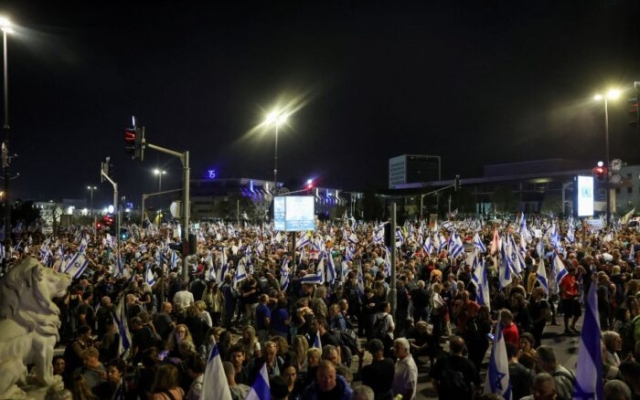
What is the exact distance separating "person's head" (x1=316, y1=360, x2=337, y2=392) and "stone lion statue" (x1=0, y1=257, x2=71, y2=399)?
9.04ft

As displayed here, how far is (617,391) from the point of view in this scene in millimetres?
4441

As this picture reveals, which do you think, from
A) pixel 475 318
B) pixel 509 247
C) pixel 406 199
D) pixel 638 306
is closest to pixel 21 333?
pixel 475 318

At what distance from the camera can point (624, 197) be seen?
90750 mm

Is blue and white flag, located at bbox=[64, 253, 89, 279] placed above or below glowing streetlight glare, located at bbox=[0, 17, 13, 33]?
below

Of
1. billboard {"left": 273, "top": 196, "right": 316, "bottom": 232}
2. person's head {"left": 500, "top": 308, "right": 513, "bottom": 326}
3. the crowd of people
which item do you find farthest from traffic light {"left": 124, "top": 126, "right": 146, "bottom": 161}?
person's head {"left": 500, "top": 308, "right": 513, "bottom": 326}

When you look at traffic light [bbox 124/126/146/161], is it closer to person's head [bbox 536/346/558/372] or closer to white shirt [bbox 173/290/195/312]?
white shirt [bbox 173/290/195/312]

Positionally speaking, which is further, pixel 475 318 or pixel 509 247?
pixel 509 247

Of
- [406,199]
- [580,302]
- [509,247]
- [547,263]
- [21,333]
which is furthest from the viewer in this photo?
[406,199]

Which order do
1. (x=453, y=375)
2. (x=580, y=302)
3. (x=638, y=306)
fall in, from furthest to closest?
(x=580, y=302), (x=638, y=306), (x=453, y=375)

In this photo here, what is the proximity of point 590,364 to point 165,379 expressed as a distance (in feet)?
12.8

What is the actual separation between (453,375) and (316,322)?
2336 mm

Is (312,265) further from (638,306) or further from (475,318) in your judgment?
(638,306)

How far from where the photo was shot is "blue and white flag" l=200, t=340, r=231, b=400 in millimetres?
4172

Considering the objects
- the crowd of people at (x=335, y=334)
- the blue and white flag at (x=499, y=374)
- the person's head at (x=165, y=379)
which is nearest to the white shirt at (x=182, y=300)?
the crowd of people at (x=335, y=334)
